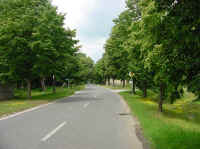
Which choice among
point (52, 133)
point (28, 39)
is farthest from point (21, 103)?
point (52, 133)

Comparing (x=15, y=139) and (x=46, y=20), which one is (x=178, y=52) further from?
(x=46, y=20)

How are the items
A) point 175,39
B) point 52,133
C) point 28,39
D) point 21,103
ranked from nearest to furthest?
1. point 175,39
2. point 52,133
3. point 21,103
4. point 28,39

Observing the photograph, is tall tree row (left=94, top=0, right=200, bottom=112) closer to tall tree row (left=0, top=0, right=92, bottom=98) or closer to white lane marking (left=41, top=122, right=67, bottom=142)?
white lane marking (left=41, top=122, right=67, bottom=142)

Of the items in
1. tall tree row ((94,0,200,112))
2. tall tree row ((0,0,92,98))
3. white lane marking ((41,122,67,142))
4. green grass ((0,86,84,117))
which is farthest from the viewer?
tall tree row ((0,0,92,98))

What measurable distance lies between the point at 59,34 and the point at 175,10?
17.2 metres

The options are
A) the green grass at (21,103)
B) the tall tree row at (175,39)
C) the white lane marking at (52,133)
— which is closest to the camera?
the tall tree row at (175,39)

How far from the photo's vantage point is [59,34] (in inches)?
787

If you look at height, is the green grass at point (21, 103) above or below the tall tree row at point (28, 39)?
below

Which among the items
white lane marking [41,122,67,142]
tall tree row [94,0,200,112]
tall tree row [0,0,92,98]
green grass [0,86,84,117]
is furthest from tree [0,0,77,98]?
tall tree row [94,0,200,112]

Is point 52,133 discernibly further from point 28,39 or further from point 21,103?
point 28,39

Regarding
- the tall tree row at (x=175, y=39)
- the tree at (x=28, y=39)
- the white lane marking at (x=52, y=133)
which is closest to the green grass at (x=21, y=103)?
the tree at (x=28, y=39)

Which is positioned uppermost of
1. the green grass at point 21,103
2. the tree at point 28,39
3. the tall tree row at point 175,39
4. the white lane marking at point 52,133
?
the tree at point 28,39

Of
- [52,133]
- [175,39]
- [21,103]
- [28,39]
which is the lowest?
[21,103]

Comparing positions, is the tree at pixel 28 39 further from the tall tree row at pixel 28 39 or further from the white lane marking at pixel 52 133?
the white lane marking at pixel 52 133
